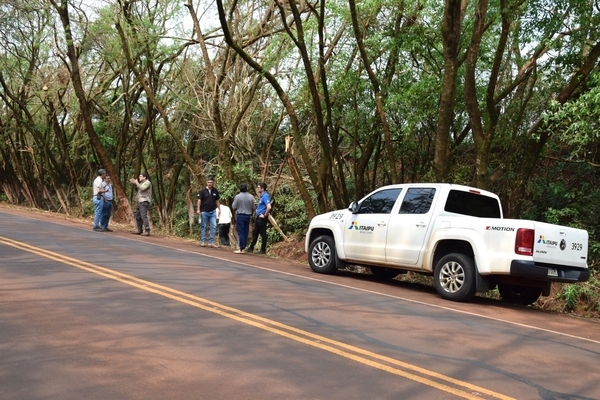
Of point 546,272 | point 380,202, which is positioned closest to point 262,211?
point 380,202

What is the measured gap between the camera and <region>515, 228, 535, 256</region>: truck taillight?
1030 cm

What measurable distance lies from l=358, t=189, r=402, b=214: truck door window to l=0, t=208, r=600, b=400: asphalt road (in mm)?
1820

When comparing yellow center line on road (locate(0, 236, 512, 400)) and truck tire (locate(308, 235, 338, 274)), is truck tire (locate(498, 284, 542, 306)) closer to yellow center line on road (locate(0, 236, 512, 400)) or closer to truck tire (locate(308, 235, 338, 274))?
truck tire (locate(308, 235, 338, 274))

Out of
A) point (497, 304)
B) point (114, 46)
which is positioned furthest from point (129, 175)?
point (497, 304)

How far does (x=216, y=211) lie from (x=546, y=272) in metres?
10.8

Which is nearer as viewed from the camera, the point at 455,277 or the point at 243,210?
the point at 455,277

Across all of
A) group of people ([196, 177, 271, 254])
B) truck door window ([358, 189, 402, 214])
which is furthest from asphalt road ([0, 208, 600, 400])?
group of people ([196, 177, 271, 254])

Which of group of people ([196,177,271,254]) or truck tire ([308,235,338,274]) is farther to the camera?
group of people ([196,177,271,254])

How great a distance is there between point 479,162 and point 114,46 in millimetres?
17784

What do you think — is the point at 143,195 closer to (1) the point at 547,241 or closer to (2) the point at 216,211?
(2) the point at 216,211

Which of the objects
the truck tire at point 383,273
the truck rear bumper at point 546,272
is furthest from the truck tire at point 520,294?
the truck tire at point 383,273

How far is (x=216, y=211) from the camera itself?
63.3 ft

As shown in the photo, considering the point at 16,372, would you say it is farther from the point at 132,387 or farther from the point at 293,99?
the point at 293,99

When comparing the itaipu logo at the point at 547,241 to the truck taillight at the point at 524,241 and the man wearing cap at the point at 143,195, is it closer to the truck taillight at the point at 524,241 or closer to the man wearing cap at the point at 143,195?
the truck taillight at the point at 524,241
